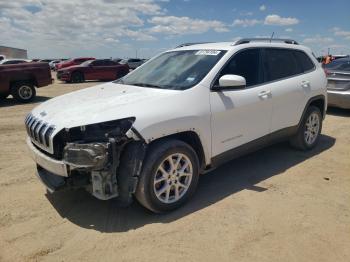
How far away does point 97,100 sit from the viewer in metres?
4.02

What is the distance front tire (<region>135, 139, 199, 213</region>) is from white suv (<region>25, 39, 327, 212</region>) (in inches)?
0.4

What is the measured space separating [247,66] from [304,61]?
1640 mm

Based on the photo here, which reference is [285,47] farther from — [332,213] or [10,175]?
[10,175]

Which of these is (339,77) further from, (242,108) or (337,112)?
(242,108)

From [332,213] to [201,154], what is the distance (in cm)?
158

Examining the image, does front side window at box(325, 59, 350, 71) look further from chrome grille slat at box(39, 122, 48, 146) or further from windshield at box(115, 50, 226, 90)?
chrome grille slat at box(39, 122, 48, 146)

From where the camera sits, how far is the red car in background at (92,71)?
2275cm

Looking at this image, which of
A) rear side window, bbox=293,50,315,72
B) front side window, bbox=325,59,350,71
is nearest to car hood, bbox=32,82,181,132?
rear side window, bbox=293,50,315,72

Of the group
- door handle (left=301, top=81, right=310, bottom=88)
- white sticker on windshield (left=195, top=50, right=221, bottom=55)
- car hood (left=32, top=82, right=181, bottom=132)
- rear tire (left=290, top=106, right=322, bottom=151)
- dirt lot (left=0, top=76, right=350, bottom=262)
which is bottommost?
dirt lot (left=0, top=76, right=350, bottom=262)

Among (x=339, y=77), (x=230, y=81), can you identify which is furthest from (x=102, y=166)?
(x=339, y=77)

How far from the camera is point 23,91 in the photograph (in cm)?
1270

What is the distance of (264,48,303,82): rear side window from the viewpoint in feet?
16.7

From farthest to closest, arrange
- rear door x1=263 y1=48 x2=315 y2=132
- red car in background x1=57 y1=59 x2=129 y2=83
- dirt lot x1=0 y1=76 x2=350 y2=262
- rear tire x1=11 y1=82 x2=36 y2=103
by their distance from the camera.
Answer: red car in background x1=57 y1=59 x2=129 y2=83, rear tire x1=11 y1=82 x2=36 y2=103, rear door x1=263 y1=48 x2=315 y2=132, dirt lot x1=0 y1=76 x2=350 y2=262

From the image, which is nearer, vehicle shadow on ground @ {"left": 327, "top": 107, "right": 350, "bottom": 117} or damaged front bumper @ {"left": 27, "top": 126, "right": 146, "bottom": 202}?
damaged front bumper @ {"left": 27, "top": 126, "right": 146, "bottom": 202}
